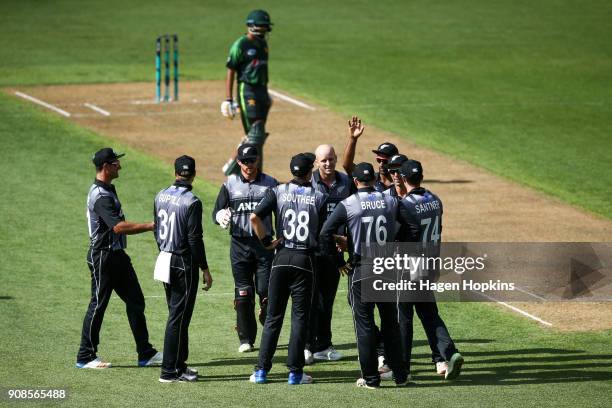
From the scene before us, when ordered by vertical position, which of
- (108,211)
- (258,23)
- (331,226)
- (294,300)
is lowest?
(294,300)

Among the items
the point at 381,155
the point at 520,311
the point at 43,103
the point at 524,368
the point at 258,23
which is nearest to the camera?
the point at 524,368

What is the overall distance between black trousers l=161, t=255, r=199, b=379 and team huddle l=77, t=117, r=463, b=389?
0.01 metres

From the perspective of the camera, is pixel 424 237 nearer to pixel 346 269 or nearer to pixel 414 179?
pixel 414 179

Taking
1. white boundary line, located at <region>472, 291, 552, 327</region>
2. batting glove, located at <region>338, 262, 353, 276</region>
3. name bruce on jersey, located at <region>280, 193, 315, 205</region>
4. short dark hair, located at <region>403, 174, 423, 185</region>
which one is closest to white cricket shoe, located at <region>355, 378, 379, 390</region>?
batting glove, located at <region>338, 262, 353, 276</region>

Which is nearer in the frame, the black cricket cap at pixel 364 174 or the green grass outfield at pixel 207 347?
the green grass outfield at pixel 207 347

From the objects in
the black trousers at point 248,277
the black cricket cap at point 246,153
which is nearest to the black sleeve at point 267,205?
the black cricket cap at point 246,153

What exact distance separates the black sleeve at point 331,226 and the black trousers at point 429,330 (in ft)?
3.76

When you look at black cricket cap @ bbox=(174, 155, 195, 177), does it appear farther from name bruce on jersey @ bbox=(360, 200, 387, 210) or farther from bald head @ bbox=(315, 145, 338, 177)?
name bruce on jersey @ bbox=(360, 200, 387, 210)

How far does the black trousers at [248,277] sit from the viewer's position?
13.9 metres

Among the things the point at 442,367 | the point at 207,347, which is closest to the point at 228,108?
the point at 207,347

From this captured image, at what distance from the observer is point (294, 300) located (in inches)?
497

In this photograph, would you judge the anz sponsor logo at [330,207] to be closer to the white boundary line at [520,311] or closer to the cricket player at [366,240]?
the cricket player at [366,240]

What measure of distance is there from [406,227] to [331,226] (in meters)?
0.84

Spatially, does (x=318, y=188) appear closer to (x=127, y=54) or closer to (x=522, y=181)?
(x=522, y=181)
